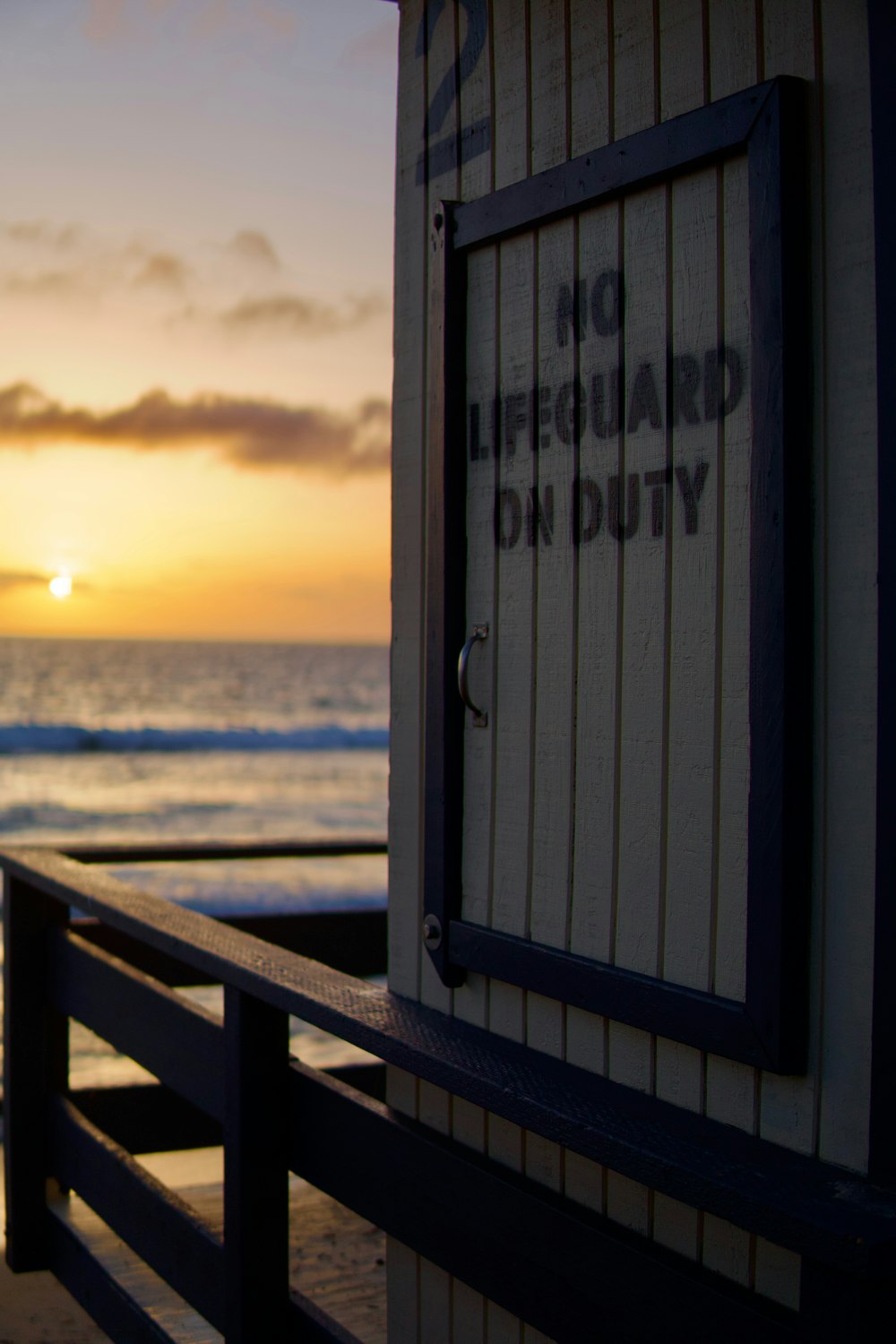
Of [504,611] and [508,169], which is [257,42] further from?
[504,611]

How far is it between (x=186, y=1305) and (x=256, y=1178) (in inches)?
50.0

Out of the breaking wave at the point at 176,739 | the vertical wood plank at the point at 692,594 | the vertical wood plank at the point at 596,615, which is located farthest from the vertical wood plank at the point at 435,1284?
the breaking wave at the point at 176,739

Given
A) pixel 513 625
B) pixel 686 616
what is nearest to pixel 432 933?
pixel 513 625

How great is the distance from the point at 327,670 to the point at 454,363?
160 ft

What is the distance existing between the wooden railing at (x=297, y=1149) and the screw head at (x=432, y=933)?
0.39 ft

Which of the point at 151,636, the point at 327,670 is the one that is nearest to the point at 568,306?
the point at 327,670

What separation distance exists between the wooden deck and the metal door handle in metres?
1.52

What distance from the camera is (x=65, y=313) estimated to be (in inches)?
558

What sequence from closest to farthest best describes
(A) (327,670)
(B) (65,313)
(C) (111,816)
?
(B) (65,313)
(C) (111,816)
(A) (327,670)

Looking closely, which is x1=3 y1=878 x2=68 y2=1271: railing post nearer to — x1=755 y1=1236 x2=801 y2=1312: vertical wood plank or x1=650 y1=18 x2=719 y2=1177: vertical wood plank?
x1=650 y1=18 x2=719 y2=1177: vertical wood plank

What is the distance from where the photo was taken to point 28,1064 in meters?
3.45

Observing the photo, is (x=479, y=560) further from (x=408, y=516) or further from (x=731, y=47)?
(x=731, y=47)

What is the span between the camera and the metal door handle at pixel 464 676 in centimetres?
210

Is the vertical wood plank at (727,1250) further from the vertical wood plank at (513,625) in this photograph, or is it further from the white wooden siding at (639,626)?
the vertical wood plank at (513,625)
